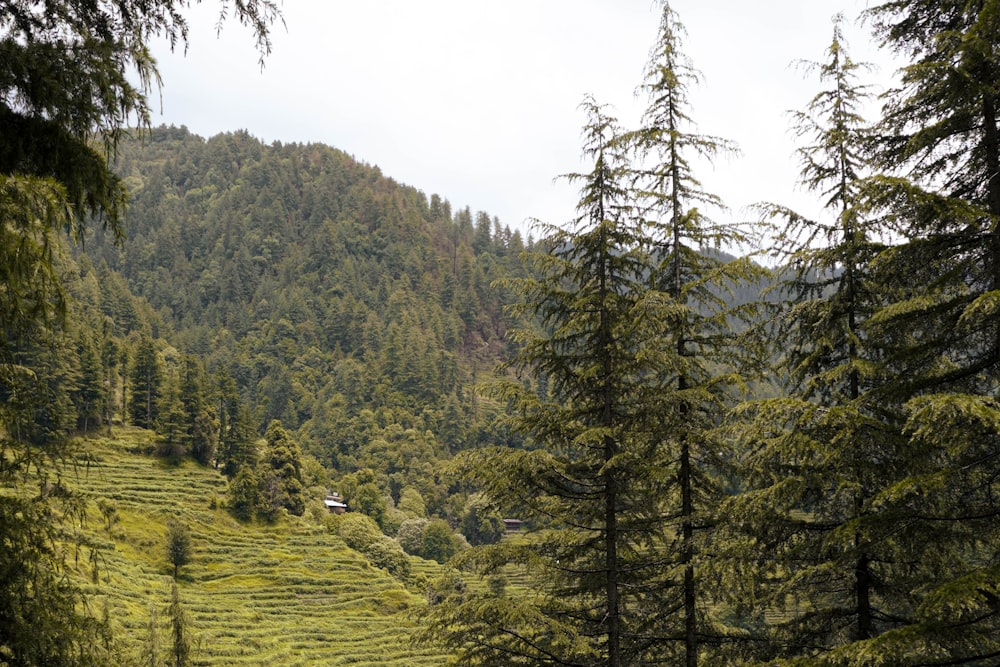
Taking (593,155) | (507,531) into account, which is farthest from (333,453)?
(593,155)

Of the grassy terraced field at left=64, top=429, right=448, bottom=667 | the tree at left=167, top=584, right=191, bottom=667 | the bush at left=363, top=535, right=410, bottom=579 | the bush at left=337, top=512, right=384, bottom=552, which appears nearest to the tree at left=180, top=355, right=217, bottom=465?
the grassy terraced field at left=64, top=429, right=448, bottom=667

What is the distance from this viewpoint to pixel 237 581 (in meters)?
54.9

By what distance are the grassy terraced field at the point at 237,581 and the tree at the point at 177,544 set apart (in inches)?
33.9

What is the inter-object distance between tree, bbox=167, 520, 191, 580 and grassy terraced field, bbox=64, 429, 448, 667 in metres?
0.86

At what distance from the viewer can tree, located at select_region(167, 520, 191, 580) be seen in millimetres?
52719

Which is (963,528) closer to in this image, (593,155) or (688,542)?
(688,542)

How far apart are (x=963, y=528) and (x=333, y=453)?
135 m

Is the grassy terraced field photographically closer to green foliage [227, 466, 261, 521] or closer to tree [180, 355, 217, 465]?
green foliage [227, 466, 261, 521]

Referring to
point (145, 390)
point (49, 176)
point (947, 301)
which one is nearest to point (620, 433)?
point (947, 301)

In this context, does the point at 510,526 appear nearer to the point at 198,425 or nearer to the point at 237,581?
the point at 198,425

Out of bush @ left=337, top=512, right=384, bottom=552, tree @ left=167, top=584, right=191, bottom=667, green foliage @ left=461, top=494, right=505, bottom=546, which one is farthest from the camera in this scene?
green foliage @ left=461, top=494, right=505, bottom=546

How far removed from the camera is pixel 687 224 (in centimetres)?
1140

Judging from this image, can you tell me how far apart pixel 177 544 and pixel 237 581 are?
5503 mm

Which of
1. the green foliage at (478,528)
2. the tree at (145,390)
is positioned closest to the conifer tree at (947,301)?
the tree at (145,390)
